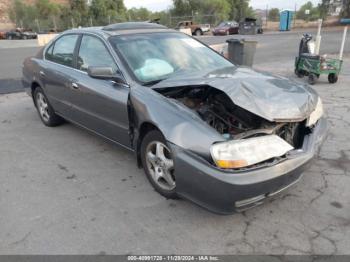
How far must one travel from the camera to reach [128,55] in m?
3.80

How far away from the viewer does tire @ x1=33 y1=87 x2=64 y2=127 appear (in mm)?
5453

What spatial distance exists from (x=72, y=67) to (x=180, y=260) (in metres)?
3.00

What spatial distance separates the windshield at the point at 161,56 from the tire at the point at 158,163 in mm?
675

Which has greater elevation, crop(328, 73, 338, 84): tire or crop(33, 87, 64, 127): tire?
crop(33, 87, 64, 127): tire

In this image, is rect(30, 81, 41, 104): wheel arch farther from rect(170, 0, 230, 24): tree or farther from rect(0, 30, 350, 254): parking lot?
rect(170, 0, 230, 24): tree

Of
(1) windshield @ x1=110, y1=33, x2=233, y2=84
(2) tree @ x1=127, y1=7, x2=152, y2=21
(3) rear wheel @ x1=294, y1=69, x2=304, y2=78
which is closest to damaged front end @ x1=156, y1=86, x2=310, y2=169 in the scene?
(1) windshield @ x1=110, y1=33, x2=233, y2=84

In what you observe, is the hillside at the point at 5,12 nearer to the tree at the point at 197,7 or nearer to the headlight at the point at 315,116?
the tree at the point at 197,7

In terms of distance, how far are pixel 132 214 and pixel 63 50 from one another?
113 inches

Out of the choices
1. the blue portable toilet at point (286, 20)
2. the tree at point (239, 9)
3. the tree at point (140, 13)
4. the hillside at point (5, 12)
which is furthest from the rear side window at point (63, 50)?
the tree at point (140, 13)

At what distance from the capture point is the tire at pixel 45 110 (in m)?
5.45

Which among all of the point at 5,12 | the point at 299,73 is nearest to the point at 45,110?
the point at 299,73

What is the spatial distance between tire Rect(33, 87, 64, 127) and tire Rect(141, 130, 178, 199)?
2591mm

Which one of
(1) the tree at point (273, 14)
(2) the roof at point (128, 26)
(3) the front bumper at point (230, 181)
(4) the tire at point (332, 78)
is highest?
(2) the roof at point (128, 26)

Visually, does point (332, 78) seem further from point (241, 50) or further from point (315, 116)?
point (315, 116)
